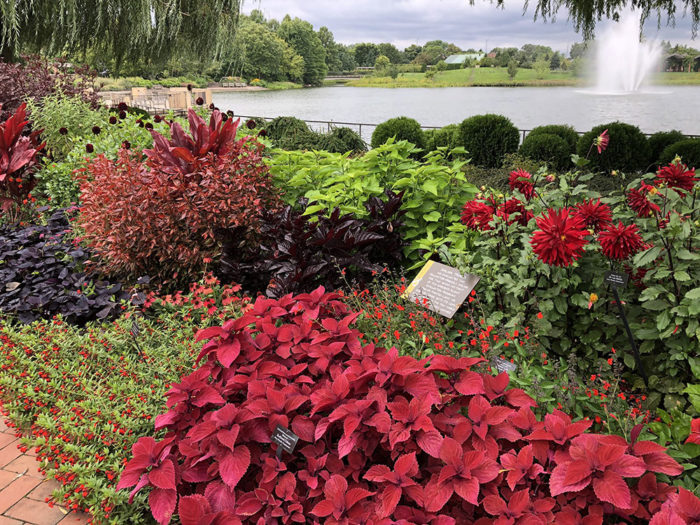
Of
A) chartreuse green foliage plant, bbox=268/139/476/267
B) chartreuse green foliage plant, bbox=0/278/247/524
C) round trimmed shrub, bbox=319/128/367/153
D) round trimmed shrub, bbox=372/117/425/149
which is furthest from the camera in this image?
round trimmed shrub, bbox=319/128/367/153

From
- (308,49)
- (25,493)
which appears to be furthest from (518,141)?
(308,49)

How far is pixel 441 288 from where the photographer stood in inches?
96.9

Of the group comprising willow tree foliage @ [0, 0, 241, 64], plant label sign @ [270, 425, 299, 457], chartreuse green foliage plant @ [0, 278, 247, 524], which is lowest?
chartreuse green foliage plant @ [0, 278, 247, 524]

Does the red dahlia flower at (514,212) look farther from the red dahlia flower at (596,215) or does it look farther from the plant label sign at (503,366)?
the plant label sign at (503,366)

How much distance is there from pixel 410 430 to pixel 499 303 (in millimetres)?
1136

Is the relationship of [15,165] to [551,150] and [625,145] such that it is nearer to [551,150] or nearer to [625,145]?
[551,150]

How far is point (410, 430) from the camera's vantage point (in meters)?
1.46

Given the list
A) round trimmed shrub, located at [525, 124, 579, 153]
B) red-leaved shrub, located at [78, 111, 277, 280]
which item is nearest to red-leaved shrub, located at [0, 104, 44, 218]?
red-leaved shrub, located at [78, 111, 277, 280]

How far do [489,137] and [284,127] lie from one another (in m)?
3.84

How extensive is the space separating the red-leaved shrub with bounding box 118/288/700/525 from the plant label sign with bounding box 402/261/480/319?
2.08 feet

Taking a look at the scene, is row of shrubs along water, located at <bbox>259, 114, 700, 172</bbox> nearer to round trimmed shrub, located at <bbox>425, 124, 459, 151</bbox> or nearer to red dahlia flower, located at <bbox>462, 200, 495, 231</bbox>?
round trimmed shrub, located at <bbox>425, 124, 459, 151</bbox>

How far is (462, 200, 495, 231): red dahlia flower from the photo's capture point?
7.51 feet

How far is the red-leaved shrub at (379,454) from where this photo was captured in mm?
1297

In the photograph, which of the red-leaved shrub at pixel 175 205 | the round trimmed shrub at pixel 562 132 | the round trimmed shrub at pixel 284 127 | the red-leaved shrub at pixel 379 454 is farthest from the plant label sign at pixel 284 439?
the round trimmed shrub at pixel 284 127
